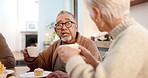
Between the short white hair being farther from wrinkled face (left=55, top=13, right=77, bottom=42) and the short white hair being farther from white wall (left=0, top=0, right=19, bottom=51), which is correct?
white wall (left=0, top=0, right=19, bottom=51)

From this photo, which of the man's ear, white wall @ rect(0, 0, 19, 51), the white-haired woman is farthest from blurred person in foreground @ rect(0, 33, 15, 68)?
white wall @ rect(0, 0, 19, 51)

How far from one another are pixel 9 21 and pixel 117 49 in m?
9.08

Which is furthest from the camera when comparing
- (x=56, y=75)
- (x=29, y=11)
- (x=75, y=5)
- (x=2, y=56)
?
(x=29, y=11)

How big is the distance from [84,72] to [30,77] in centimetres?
65

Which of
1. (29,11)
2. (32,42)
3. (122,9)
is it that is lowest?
(32,42)

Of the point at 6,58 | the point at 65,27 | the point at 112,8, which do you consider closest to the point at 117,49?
the point at 112,8

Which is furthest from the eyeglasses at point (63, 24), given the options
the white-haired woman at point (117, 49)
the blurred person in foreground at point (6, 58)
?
the white-haired woman at point (117, 49)

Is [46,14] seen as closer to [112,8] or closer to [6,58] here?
[6,58]

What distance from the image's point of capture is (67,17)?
1.54 m

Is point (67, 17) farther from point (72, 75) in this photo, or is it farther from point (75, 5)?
point (75, 5)

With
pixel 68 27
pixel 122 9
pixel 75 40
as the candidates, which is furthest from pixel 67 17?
pixel 122 9

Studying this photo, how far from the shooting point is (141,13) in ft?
7.41

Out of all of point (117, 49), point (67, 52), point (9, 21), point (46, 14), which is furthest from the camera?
point (9, 21)

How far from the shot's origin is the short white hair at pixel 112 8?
625 millimetres
